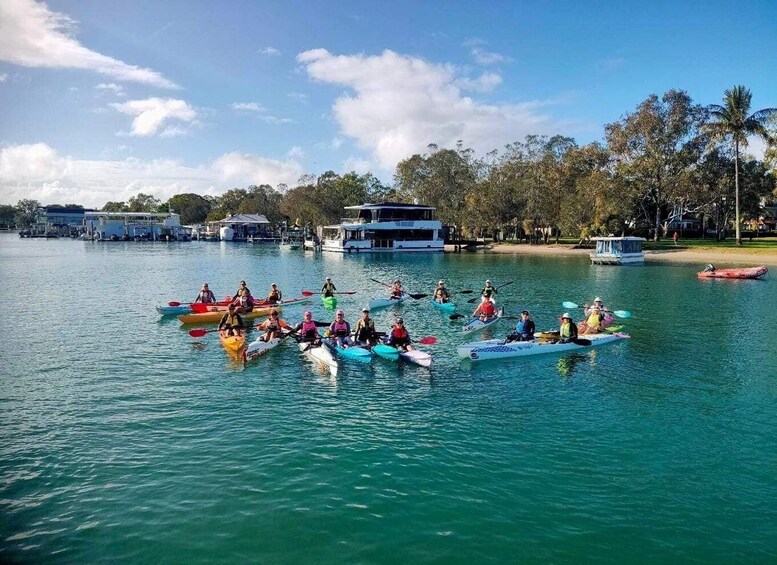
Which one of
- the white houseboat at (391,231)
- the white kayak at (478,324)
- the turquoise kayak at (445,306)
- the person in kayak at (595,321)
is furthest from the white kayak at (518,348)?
the white houseboat at (391,231)

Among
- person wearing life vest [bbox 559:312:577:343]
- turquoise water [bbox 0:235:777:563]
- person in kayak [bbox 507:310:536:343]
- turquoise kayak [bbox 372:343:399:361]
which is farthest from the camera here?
person wearing life vest [bbox 559:312:577:343]

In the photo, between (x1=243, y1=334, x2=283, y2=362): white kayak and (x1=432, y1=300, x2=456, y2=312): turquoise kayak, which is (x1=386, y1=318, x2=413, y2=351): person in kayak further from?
(x1=432, y1=300, x2=456, y2=312): turquoise kayak

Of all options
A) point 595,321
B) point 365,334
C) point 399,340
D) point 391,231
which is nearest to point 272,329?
point 365,334

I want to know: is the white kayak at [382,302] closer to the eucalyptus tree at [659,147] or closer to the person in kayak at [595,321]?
the person in kayak at [595,321]

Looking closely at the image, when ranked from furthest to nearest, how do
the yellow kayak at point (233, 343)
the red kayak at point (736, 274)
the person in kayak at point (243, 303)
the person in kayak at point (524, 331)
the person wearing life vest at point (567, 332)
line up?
the red kayak at point (736, 274) < the person in kayak at point (243, 303) < the person wearing life vest at point (567, 332) < the person in kayak at point (524, 331) < the yellow kayak at point (233, 343)

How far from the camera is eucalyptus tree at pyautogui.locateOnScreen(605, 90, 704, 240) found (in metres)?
83.9

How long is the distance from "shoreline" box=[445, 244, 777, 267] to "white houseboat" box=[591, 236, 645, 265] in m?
4.98

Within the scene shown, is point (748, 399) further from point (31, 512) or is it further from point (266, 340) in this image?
point (31, 512)

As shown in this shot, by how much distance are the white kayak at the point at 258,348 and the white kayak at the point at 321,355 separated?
1.34 metres

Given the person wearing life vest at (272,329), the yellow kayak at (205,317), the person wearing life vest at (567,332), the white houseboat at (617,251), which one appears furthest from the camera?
the white houseboat at (617,251)

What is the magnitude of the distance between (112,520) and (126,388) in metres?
9.15

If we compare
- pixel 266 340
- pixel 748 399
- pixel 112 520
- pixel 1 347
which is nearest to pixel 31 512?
pixel 112 520

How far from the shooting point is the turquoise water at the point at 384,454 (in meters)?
10.9

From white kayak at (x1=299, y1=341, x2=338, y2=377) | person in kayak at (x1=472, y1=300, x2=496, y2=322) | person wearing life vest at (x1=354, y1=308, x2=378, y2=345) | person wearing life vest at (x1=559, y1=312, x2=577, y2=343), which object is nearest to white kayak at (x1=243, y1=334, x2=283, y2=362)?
white kayak at (x1=299, y1=341, x2=338, y2=377)
